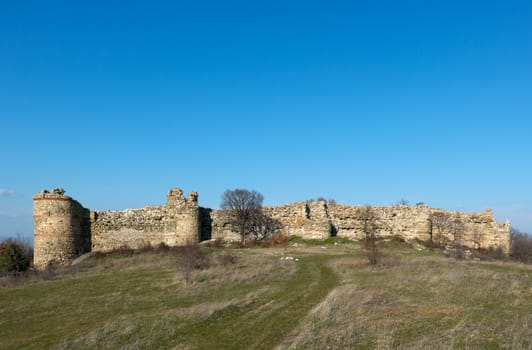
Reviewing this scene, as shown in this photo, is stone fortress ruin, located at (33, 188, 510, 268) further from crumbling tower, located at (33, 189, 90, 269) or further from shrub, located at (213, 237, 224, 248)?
shrub, located at (213, 237, 224, 248)

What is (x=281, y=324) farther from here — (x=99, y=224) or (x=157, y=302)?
(x=99, y=224)

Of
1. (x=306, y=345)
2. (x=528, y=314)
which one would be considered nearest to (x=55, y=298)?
(x=306, y=345)

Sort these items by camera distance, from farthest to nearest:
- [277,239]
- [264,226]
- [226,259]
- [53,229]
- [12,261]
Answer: [264,226]
[277,239]
[53,229]
[12,261]
[226,259]

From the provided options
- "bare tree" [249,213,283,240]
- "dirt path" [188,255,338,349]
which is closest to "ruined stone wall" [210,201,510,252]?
"bare tree" [249,213,283,240]

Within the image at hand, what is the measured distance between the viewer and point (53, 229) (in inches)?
1017

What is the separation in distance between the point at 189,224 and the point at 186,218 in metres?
0.42

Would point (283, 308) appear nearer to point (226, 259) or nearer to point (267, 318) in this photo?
point (267, 318)

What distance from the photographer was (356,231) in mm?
30750

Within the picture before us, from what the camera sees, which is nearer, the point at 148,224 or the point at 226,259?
the point at 226,259

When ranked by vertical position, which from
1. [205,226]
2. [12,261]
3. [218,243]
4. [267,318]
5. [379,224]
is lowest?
[267,318]

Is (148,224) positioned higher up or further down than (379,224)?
higher up

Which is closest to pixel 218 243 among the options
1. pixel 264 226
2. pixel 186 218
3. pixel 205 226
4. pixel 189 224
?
pixel 205 226

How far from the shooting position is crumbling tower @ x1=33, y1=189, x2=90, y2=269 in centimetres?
2559

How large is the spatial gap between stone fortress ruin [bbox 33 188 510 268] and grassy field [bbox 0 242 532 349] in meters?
6.74
